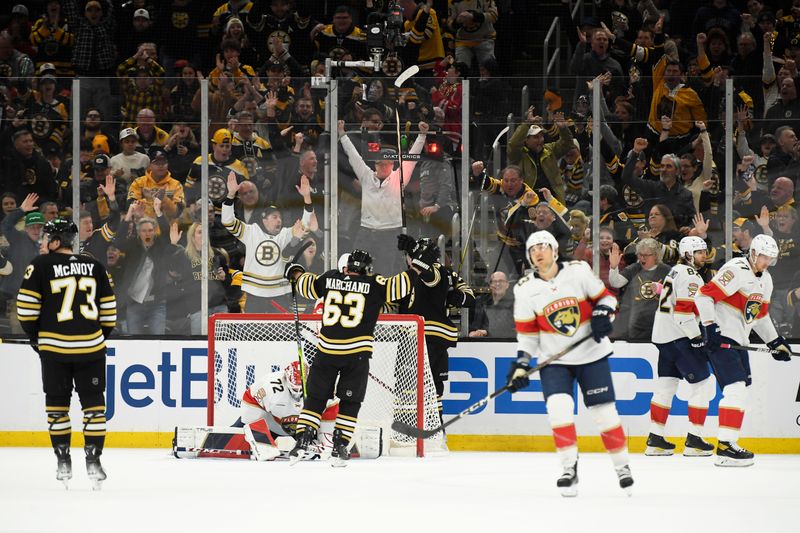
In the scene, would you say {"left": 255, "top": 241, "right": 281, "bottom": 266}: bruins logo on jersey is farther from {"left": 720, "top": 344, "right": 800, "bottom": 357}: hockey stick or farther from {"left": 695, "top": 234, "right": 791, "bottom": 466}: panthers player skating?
{"left": 720, "top": 344, "right": 800, "bottom": 357}: hockey stick

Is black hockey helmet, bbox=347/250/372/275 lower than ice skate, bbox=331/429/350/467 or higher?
higher

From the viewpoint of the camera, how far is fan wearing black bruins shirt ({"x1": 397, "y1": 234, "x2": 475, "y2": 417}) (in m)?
8.95

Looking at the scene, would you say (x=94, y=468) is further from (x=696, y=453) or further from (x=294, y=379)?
(x=696, y=453)

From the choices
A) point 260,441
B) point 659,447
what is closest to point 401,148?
point 260,441

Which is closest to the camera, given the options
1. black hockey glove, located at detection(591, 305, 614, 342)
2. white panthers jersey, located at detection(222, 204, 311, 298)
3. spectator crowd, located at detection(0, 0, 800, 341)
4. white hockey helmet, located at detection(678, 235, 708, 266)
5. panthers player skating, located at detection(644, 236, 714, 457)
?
A: black hockey glove, located at detection(591, 305, 614, 342)

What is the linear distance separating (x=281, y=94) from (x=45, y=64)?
3181mm

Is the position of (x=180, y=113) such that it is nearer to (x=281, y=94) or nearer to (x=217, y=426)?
(x=281, y=94)

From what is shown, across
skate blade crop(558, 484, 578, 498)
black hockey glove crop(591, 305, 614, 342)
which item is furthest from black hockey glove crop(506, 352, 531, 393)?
skate blade crop(558, 484, 578, 498)

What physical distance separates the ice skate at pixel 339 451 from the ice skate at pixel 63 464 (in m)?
1.75

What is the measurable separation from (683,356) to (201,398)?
11.5 ft

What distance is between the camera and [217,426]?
853 cm

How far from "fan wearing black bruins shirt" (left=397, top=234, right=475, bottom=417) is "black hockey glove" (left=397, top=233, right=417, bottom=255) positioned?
0.76 feet

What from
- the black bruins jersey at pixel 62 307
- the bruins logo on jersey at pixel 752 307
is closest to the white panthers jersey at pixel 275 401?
the black bruins jersey at pixel 62 307

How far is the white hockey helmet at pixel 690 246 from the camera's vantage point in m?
8.66
